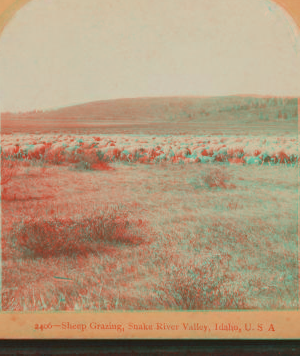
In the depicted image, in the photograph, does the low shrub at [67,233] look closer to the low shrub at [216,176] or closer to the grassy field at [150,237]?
the grassy field at [150,237]

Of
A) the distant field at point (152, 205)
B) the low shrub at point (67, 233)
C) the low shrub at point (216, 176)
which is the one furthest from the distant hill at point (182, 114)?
the low shrub at point (67, 233)

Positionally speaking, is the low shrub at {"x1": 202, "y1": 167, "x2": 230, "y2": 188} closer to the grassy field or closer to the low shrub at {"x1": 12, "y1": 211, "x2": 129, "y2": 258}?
the grassy field

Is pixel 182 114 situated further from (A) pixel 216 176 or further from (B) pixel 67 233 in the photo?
(B) pixel 67 233

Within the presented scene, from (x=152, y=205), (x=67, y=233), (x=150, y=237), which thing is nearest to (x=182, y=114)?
(x=152, y=205)

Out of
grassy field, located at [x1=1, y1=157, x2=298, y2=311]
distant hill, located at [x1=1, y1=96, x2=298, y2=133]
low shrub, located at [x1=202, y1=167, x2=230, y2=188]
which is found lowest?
grassy field, located at [x1=1, y1=157, x2=298, y2=311]

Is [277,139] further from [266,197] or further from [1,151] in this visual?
[1,151]

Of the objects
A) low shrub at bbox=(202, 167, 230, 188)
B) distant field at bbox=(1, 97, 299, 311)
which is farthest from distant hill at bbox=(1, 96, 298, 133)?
low shrub at bbox=(202, 167, 230, 188)

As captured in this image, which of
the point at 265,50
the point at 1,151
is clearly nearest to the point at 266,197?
the point at 265,50
